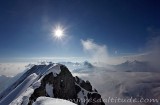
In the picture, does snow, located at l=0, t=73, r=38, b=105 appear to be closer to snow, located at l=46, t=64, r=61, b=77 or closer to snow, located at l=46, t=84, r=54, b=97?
snow, located at l=46, t=64, r=61, b=77

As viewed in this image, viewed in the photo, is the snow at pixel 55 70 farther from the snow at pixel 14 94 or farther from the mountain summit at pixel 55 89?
the snow at pixel 14 94

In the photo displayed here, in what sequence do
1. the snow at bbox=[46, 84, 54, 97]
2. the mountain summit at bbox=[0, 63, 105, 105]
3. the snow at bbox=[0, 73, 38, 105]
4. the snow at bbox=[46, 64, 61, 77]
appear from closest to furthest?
1. the mountain summit at bbox=[0, 63, 105, 105]
2. the snow at bbox=[46, 84, 54, 97]
3. the snow at bbox=[0, 73, 38, 105]
4. the snow at bbox=[46, 64, 61, 77]

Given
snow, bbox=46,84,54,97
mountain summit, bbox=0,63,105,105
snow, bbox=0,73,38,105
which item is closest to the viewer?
mountain summit, bbox=0,63,105,105

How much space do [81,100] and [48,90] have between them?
25788 millimetres

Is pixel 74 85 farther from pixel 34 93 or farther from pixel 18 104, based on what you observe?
pixel 18 104

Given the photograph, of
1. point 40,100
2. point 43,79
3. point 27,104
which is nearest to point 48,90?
point 43,79

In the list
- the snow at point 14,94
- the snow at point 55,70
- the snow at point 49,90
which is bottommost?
the snow at point 14,94

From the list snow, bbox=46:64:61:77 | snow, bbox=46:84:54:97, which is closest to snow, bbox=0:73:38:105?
snow, bbox=46:64:61:77

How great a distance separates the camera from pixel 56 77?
73.6 metres

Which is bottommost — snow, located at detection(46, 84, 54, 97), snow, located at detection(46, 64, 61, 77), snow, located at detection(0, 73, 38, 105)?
snow, located at detection(0, 73, 38, 105)

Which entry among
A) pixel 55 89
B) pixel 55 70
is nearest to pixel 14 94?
pixel 55 89

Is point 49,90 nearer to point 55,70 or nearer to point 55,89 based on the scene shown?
point 55,89

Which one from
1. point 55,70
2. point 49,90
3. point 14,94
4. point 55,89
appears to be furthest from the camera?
point 55,70

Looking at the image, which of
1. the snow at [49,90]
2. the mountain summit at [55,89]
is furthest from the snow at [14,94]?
the snow at [49,90]
